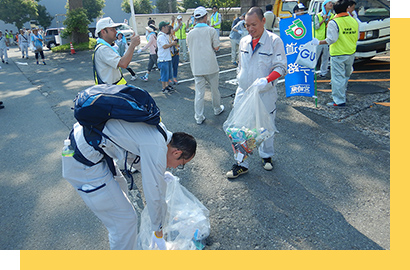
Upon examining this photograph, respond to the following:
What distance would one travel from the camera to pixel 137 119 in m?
1.67

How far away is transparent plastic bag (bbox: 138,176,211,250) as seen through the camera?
2447 millimetres

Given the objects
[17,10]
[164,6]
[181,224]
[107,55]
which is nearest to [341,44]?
[107,55]

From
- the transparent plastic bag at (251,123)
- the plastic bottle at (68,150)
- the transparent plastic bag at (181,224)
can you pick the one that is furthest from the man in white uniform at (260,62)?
the plastic bottle at (68,150)

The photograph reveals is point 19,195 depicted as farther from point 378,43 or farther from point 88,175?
point 378,43

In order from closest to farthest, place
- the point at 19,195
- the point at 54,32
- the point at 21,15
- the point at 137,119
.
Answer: the point at 137,119, the point at 19,195, the point at 54,32, the point at 21,15

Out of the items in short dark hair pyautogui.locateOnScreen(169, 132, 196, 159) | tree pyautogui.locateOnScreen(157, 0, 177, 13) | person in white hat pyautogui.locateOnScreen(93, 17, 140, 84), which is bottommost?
short dark hair pyautogui.locateOnScreen(169, 132, 196, 159)

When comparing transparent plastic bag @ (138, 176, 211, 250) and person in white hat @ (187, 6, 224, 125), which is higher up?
person in white hat @ (187, 6, 224, 125)

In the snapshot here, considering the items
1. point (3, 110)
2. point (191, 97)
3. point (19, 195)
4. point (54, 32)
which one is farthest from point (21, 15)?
point (19, 195)

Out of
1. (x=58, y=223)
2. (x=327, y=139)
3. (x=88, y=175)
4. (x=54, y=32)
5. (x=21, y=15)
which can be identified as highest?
(x=21, y=15)

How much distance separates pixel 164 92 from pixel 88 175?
19.5 ft

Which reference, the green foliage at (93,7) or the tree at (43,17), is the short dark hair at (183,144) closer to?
the green foliage at (93,7)

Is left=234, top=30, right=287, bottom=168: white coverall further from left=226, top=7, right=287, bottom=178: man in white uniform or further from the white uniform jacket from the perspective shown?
the white uniform jacket

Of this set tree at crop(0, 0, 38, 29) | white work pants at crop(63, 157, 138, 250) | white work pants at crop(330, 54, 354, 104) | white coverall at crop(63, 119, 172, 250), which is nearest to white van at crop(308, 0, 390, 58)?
white work pants at crop(330, 54, 354, 104)

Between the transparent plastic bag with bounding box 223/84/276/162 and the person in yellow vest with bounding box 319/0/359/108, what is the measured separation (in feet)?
9.76
